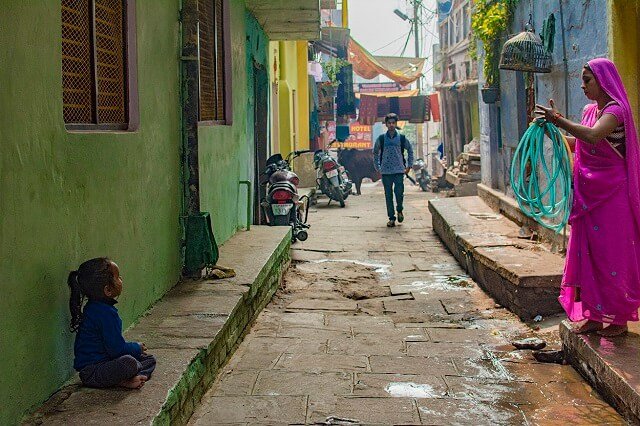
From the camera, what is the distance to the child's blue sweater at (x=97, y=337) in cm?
397

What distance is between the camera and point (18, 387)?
11.5ft

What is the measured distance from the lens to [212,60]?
863cm

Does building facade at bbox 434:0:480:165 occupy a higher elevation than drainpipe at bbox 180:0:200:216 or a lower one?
higher

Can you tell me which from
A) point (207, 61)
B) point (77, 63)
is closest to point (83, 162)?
point (77, 63)

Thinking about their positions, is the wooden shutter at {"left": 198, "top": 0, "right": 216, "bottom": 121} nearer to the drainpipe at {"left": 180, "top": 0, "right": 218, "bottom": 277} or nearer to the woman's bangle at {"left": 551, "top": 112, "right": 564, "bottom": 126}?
the drainpipe at {"left": 180, "top": 0, "right": 218, "bottom": 277}

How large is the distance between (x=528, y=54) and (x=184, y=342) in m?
5.67

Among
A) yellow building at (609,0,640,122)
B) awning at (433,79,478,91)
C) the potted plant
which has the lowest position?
yellow building at (609,0,640,122)

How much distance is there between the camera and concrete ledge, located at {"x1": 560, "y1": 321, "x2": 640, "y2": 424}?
4.38m

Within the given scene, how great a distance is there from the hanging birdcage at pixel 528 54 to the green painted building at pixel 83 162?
3292 millimetres

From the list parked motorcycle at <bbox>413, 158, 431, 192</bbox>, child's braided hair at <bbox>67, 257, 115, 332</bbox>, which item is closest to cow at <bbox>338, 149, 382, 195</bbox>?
parked motorcycle at <bbox>413, 158, 431, 192</bbox>

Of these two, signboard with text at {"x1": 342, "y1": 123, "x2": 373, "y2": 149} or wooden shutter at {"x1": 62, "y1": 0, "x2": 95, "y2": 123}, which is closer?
wooden shutter at {"x1": 62, "y1": 0, "x2": 95, "y2": 123}

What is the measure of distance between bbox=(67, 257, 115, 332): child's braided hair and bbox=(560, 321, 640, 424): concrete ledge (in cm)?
263

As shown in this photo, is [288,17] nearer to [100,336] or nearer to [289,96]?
[289,96]

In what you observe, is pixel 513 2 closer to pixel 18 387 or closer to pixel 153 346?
pixel 153 346
